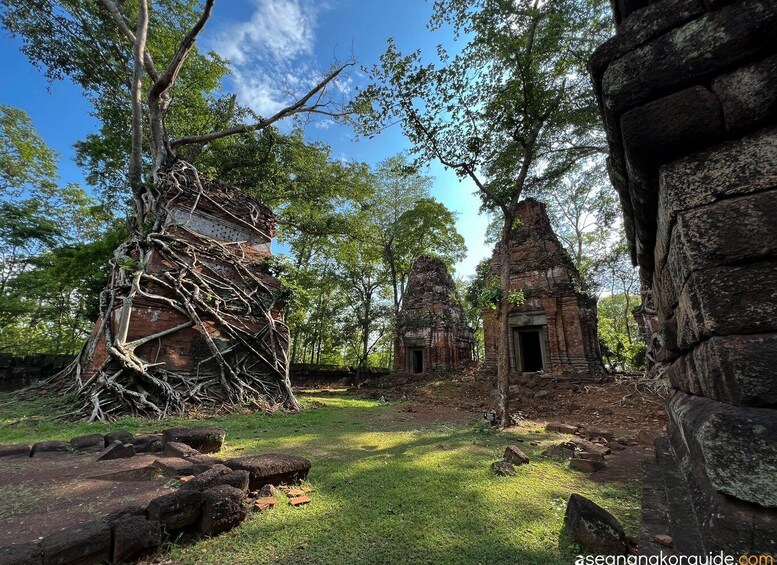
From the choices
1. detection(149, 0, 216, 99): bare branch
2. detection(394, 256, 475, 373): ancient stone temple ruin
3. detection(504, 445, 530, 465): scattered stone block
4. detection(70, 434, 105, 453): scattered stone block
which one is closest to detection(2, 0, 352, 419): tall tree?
detection(149, 0, 216, 99): bare branch

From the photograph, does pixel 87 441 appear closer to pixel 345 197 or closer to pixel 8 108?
pixel 345 197

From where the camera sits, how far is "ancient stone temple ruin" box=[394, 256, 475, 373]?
17.2 metres

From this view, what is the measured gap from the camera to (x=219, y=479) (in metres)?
2.42

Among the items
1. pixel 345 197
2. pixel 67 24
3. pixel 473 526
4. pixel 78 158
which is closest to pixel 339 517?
pixel 473 526

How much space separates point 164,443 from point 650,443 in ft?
21.5

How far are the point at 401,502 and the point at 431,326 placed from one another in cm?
1513

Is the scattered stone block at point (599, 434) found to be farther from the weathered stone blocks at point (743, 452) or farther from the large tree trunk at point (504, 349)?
the weathered stone blocks at point (743, 452)

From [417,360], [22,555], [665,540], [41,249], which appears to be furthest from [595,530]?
[41,249]

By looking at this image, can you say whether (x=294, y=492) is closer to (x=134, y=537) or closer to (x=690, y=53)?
(x=134, y=537)

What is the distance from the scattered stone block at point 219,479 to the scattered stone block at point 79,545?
54 centimetres

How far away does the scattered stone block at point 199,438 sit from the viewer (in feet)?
12.9

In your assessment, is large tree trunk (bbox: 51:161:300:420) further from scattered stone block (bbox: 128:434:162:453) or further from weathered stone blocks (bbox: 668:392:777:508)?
weathered stone blocks (bbox: 668:392:777:508)

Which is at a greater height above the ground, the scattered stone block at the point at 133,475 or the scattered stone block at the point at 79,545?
the scattered stone block at the point at 79,545

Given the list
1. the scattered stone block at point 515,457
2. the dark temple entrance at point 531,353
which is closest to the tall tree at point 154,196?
the scattered stone block at point 515,457
